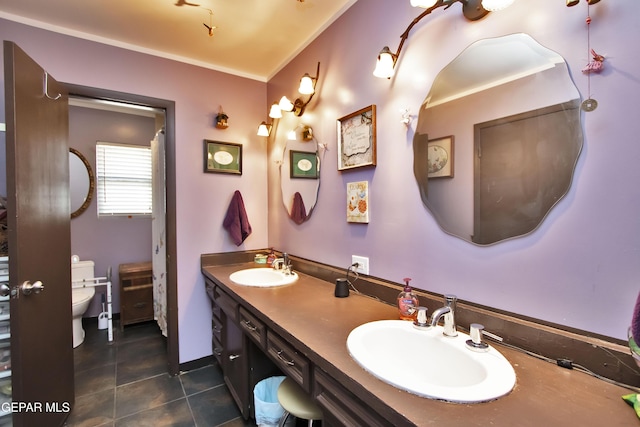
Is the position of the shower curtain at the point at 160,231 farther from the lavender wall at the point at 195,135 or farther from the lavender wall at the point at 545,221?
the lavender wall at the point at 545,221

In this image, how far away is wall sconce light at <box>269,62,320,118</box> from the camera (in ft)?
5.98

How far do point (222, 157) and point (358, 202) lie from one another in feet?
4.44

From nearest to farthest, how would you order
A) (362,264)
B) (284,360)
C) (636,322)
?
(636,322) → (284,360) → (362,264)

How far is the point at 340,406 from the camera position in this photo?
866mm

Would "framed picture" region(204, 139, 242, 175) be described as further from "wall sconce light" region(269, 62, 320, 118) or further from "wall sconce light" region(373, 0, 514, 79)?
"wall sconce light" region(373, 0, 514, 79)

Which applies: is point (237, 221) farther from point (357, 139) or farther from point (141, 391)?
point (141, 391)

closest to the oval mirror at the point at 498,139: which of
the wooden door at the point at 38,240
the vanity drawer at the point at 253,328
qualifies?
the vanity drawer at the point at 253,328

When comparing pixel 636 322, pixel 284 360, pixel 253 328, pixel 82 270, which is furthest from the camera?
pixel 82 270

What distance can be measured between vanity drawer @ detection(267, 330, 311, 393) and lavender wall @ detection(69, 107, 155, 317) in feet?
9.27

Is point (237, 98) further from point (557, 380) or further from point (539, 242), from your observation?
point (557, 380)

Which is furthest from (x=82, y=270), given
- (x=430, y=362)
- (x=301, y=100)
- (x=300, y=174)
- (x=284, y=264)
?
(x=430, y=362)

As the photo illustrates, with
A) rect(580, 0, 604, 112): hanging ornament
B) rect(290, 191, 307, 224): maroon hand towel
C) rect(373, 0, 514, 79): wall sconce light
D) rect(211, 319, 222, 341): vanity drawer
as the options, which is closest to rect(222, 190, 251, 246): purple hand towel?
rect(290, 191, 307, 224): maroon hand towel

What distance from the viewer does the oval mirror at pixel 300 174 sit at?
6.59 feet

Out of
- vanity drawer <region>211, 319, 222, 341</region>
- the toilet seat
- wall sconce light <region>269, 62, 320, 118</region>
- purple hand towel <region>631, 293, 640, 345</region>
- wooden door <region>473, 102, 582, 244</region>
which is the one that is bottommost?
vanity drawer <region>211, 319, 222, 341</region>
